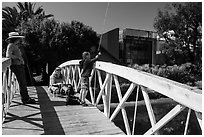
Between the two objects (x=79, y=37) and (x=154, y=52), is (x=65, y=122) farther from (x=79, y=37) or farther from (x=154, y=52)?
(x=154, y=52)

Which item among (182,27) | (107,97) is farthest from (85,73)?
(182,27)

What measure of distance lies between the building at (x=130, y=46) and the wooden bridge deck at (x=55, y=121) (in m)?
12.9

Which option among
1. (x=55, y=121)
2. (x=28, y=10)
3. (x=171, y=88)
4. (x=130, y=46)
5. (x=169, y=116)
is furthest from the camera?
(x=28, y=10)

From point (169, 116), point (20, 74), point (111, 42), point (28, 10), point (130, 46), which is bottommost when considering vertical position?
point (169, 116)

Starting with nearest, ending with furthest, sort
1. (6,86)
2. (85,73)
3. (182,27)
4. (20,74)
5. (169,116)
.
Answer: (169,116), (6,86), (20,74), (85,73), (182,27)

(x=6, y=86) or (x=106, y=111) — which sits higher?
(x=6, y=86)

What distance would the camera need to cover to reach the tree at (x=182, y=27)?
17.2 metres

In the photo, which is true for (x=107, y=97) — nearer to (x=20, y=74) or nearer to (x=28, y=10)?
(x=20, y=74)

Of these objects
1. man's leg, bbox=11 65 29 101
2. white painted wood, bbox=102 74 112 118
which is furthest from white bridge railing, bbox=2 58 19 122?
white painted wood, bbox=102 74 112 118

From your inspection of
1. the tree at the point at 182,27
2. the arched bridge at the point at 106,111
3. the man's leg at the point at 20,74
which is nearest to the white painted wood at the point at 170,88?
the arched bridge at the point at 106,111

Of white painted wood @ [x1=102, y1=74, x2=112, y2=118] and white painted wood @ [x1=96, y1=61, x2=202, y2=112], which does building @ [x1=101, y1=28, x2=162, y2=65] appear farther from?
white painted wood @ [x1=96, y1=61, x2=202, y2=112]

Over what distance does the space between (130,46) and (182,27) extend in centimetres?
417

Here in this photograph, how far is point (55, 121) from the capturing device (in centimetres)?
295

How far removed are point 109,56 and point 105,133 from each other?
1439 centimetres
